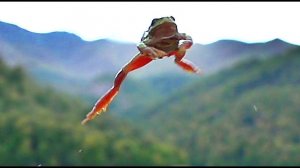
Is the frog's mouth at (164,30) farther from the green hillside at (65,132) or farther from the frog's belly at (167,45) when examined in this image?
the green hillside at (65,132)

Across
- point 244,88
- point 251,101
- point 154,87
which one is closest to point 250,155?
point 251,101

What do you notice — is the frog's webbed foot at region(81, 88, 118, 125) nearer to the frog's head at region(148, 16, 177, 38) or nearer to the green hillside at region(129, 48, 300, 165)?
the frog's head at region(148, 16, 177, 38)

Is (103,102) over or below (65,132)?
over

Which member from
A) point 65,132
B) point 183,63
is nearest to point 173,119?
point 65,132

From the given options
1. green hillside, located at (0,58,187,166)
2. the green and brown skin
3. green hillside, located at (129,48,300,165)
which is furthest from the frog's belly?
green hillside, located at (0,58,187,166)

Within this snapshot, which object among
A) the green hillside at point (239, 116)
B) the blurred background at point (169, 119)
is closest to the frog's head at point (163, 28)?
the blurred background at point (169, 119)

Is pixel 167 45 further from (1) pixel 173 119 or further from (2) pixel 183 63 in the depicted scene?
(1) pixel 173 119
